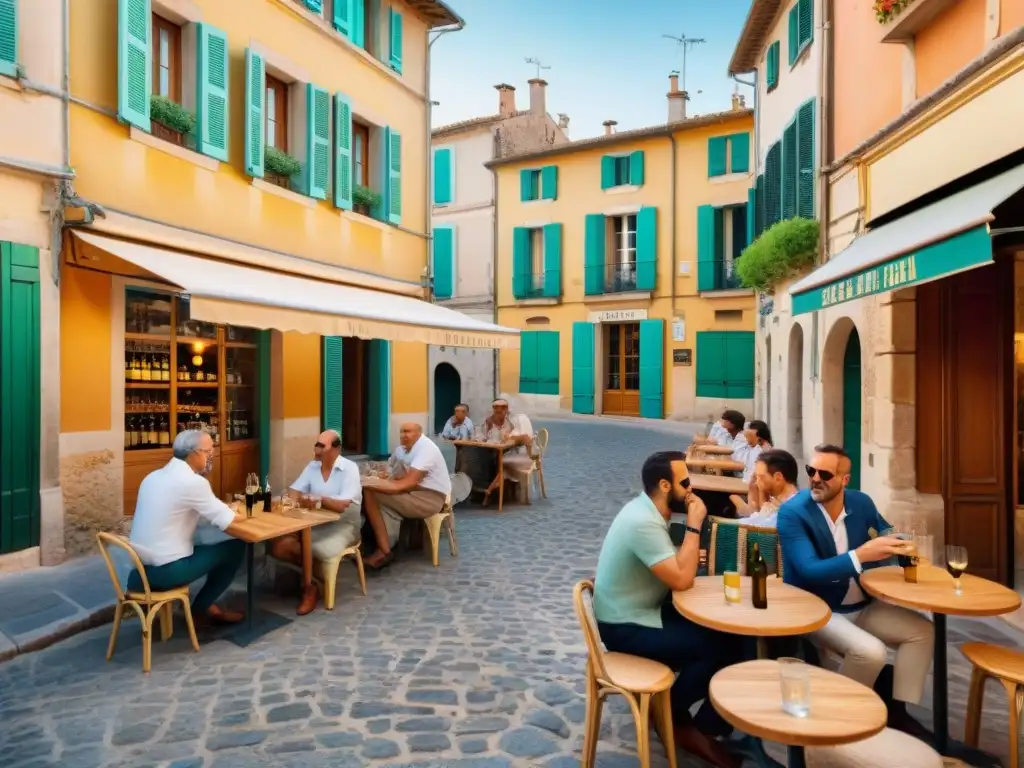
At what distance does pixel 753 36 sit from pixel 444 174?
12518 millimetres

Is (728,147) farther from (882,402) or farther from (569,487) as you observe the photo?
(882,402)

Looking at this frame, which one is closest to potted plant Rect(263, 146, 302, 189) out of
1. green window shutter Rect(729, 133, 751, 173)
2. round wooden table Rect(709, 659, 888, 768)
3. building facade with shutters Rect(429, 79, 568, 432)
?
round wooden table Rect(709, 659, 888, 768)

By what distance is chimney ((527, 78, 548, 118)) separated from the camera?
2362 centimetres

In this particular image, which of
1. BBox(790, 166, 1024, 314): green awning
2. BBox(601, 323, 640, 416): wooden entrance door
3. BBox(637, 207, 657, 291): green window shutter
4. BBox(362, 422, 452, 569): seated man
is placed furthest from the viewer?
BBox(601, 323, 640, 416): wooden entrance door

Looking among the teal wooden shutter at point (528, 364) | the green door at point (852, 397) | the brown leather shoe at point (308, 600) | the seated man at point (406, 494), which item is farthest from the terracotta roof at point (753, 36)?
the brown leather shoe at point (308, 600)

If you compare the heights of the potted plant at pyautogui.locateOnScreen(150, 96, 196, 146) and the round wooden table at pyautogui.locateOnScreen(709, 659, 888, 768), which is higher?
the potted plant at pyautogui.locateOnScreen(150, 96, 196, 146)

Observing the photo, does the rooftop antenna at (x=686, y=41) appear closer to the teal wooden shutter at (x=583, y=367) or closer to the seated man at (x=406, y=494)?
the teal wooden shutter at (x=583, y=367)

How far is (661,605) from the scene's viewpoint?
10.9ft

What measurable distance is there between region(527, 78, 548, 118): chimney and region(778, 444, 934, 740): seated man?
22235 mm

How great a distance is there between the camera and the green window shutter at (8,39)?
5793 mm

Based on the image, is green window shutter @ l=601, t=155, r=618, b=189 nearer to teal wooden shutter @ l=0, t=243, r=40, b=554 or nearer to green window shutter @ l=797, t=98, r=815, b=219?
green window shutter @ l=797, t=98, r=815, b=219

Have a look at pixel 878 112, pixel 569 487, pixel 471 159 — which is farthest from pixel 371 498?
pixel 471 159

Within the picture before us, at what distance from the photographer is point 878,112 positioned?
6766 mm

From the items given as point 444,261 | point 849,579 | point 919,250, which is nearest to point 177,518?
point 849,579
